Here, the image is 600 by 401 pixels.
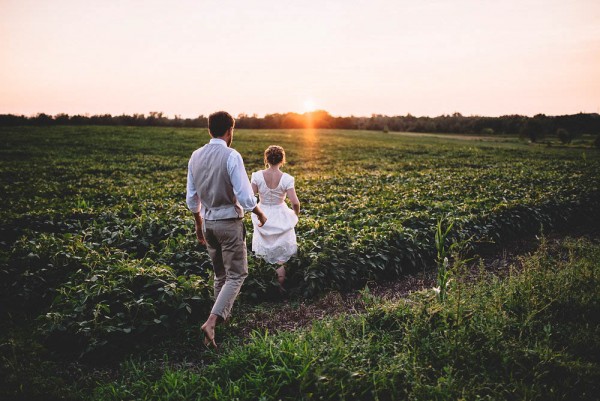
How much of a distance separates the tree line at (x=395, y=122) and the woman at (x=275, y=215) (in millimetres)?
64704

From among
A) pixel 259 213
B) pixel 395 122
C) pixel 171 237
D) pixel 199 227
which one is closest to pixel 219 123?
pixel 259 213

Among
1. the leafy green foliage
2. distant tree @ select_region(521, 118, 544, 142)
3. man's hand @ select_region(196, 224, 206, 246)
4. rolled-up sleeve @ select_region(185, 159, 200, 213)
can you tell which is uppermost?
distant tree @ select_region(521, 118, 544, 142)

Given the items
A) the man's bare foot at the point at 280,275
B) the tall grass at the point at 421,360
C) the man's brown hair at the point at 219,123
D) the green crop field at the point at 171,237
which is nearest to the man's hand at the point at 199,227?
the green crop field at the point at 171,237

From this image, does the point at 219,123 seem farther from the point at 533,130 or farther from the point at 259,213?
the point at 533,130

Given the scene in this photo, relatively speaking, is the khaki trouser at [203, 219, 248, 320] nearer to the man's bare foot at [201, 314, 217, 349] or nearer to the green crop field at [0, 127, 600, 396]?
the man's bare foot at [201, 314, 217, 349]

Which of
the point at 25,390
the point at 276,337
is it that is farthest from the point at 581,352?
the point at 25,390

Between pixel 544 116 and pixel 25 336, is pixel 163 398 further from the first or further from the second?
pixel 544 116

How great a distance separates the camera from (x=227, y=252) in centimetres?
471

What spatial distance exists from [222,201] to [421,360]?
2973 mm

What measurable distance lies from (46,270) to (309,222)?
17.4ft

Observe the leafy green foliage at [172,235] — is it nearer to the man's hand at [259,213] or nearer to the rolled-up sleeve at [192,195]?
the rolled-up sleeve at [192,195]

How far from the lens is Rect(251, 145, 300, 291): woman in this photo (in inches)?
254

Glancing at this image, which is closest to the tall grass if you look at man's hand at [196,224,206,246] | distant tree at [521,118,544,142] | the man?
the man

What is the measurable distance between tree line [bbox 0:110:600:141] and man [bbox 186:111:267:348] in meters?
66.4
